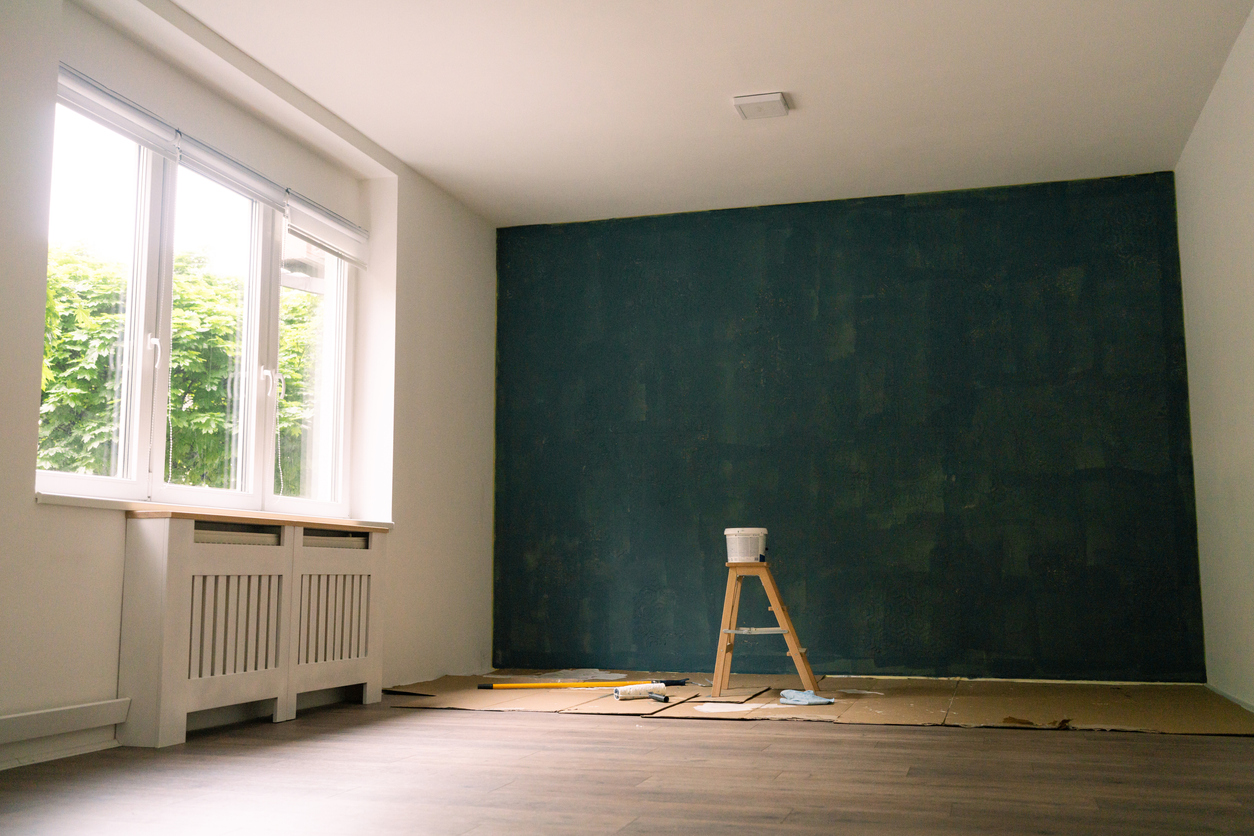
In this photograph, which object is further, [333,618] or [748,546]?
[748,546]

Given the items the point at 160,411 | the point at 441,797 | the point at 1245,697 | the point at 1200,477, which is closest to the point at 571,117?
the point at 160,411

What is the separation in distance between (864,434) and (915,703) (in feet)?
5.43

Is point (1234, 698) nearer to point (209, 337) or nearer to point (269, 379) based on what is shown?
point (269, 379)

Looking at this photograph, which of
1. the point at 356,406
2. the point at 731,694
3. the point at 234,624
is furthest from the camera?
the point at 356,406

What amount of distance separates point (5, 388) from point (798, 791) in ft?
7.99

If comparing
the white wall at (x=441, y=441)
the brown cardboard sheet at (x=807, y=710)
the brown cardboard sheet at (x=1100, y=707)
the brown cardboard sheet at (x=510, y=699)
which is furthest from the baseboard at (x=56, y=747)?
the brown cardboard sheet at (x=1100, y=707)

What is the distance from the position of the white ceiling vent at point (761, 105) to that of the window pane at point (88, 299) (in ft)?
7.91

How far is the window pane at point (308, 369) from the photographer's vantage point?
4477mm

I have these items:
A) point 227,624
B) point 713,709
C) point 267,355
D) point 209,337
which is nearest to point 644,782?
point 713,709

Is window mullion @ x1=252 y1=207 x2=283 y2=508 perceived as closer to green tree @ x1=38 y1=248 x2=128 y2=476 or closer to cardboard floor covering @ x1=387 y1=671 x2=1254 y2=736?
green tree @ x1=38 y1=248 x2=128 y2=476

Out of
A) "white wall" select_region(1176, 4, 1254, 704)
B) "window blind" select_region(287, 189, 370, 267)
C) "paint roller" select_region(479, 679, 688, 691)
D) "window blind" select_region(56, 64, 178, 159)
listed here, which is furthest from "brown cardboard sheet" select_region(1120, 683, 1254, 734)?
"window blind" select_region(56, 64, 178, 159)

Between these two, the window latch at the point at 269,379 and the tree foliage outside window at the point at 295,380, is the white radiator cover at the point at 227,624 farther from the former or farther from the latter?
the window latch at the point at 269,379

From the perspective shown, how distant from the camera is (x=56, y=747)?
2.96m

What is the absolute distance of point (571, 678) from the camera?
5.06 meters
